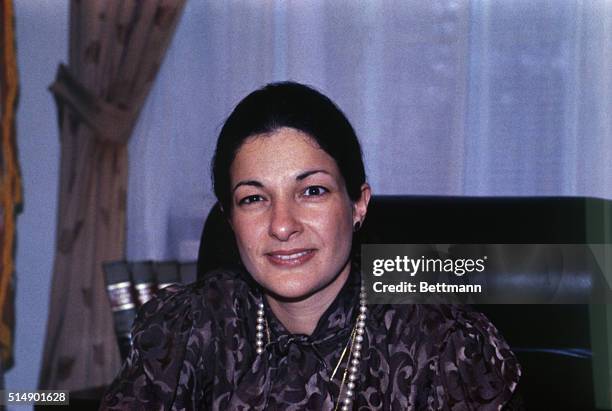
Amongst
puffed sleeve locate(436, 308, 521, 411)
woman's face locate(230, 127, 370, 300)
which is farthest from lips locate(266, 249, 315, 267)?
puffed sleeve locate(436, 308, 521, 411)

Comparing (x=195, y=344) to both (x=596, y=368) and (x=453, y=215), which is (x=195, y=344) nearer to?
(x=453, y=215)

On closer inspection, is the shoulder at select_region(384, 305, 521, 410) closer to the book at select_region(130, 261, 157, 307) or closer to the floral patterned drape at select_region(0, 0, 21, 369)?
the book at select_region(130, 261, 157, 307)

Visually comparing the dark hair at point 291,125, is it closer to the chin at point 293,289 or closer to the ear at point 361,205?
the ear at point 361,205

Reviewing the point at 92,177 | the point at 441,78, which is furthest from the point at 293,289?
the point at 92,177

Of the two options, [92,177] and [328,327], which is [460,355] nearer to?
[328,327]

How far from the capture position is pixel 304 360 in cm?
105

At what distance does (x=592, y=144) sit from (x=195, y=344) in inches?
43.4

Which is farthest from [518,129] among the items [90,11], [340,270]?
[90,11]

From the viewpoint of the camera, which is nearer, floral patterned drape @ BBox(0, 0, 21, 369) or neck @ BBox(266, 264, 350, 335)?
neck @ BBox(266, 264, 350, 335)

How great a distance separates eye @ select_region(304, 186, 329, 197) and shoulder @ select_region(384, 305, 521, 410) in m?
0.20

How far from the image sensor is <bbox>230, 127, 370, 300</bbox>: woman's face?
1.05 meters

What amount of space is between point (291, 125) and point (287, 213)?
5.0 inches

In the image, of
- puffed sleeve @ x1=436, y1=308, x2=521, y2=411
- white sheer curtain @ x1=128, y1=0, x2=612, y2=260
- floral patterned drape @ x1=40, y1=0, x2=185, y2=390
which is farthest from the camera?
floral patterned drape @ x1=40, y1=0, x2=185, y2=390

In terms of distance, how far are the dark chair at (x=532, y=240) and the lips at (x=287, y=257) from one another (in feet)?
1.33
